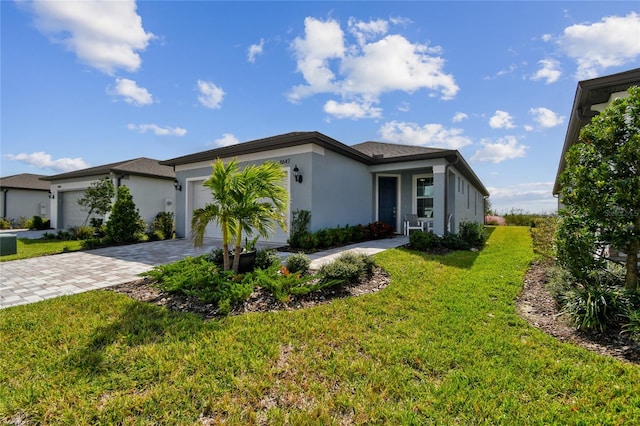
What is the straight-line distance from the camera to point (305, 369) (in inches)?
102

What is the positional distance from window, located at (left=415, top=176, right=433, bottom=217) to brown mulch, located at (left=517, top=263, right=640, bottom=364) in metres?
7.42

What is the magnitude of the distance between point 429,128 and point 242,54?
341 inches

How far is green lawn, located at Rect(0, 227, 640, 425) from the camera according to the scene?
2.07 metres

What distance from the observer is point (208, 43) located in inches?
341

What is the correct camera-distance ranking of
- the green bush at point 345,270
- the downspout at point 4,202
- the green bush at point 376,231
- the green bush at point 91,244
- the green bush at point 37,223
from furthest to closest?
the downspout at point 4,202, the green bush at point 37,223, the green bush at point 376,231, the green bush at point 91,244, the green bush at point 345,270

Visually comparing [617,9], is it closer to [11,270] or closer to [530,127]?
[530,127]

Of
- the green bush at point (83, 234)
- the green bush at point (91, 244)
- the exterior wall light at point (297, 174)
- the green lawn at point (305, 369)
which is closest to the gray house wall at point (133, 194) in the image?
the green bush at point (83, 234)

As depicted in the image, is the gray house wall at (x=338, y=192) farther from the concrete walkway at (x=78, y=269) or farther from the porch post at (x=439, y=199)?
the porch post at (x=439, y=199)

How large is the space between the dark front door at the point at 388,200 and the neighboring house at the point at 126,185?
11.1 meters

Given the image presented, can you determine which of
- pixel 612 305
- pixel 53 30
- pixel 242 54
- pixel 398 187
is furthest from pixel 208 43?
pixel 612 305

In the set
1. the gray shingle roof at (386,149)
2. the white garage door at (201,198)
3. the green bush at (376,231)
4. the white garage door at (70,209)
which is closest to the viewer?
the green bush at (376,231)

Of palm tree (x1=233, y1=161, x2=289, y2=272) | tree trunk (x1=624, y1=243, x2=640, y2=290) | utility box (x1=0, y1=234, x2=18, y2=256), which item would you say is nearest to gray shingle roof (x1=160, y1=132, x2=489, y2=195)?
palm tree (x1=233, y1=161, x2=289, y2=272)

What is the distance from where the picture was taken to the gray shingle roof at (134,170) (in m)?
13.9

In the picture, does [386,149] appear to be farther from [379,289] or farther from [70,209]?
[70,209]
